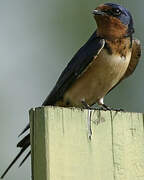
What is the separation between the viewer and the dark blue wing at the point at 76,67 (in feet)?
11.5

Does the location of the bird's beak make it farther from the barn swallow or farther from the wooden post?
the wooden post

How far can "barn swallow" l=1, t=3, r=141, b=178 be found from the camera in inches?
139

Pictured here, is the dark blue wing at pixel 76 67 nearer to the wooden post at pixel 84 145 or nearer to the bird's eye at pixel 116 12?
the bird's eye at pixel 116 12

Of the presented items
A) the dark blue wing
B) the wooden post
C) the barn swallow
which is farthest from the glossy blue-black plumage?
the wooden post

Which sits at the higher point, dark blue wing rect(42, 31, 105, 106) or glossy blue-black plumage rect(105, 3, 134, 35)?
glossy blue-black plumage rect(105, 3, 134, 35)

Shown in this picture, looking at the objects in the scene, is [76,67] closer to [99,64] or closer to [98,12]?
[99,64]

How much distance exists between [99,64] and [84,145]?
1159mm

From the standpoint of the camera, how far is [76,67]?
353 cm

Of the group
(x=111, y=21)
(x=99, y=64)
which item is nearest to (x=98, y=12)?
(x=111, y=21)

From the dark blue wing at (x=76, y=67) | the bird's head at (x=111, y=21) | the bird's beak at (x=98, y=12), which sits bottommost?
the dark blue wing at (x=76, y=67)

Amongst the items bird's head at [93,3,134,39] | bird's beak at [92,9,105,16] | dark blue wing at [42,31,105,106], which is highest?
bird's beak at [92,9,105,16]

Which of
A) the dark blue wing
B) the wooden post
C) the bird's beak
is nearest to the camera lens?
the wooden post

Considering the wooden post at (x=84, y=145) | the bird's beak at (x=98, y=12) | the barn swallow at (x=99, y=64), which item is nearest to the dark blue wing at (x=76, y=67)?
the barn swallow at (x=99, y=64)

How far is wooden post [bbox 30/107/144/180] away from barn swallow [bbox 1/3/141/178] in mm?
996
